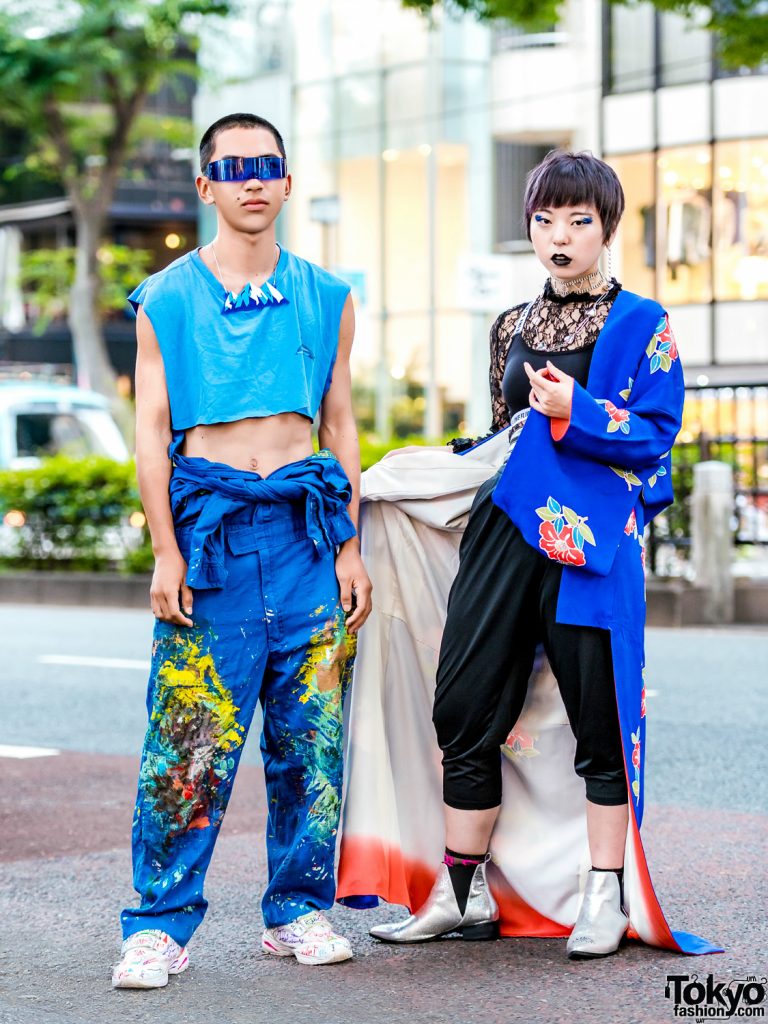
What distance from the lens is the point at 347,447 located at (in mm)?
3869

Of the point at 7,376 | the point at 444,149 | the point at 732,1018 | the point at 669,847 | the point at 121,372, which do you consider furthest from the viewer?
the point at 121,372

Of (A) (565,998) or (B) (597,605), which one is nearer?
(A) (565,998)

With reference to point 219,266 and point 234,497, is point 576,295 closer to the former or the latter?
point 219,266

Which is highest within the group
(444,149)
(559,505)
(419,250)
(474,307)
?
(444,149)

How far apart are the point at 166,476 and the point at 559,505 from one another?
912mm

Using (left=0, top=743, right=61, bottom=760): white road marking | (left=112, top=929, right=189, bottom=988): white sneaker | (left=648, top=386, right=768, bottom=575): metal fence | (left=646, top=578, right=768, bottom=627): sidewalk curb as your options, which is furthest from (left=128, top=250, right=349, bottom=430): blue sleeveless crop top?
(left=648, top=386, right=768, bottom=575): metal fence

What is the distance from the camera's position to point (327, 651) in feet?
12.2

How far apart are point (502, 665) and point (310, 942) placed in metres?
0.79

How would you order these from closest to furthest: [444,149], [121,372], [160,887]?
[160,887] → [444,149] → [121,372]

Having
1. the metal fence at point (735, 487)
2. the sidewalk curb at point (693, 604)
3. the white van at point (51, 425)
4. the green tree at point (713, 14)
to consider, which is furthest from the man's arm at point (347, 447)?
the white van at point (51, 425)

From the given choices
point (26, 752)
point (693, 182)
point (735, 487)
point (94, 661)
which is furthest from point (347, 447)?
point (693, 182)

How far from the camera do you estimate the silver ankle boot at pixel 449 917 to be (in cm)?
390

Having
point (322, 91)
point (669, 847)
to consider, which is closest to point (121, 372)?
point (322, 91)

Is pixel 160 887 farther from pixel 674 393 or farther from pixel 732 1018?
pixel 674 393
